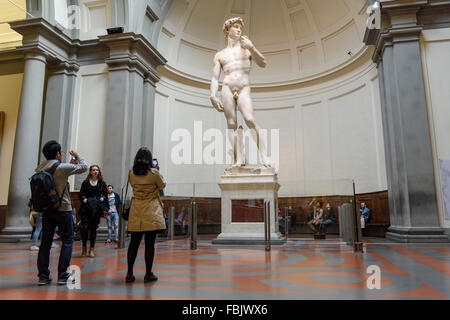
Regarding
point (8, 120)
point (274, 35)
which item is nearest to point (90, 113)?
point (8, 120)

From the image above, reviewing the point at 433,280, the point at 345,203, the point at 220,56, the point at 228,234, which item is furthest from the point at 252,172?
the point at 433,280

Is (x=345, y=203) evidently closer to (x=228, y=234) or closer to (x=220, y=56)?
(x=228, y=234)

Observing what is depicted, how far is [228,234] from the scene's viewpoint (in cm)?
706

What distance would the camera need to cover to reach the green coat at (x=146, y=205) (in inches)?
127

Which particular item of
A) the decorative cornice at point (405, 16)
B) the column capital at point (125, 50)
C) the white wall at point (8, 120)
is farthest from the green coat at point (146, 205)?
the white wall at point (8, 120)

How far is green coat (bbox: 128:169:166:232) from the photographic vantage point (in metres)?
3.24

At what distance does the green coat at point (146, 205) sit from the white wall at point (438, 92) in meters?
6.72

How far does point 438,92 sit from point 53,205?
8243 millimetres

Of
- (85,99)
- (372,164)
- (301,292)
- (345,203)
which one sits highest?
(85,99)

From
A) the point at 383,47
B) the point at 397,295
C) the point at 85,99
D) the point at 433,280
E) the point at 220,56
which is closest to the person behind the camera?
the point at 397,295

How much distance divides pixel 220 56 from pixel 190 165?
5.66 m

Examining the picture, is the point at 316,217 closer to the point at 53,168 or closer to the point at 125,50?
the point at 53,168

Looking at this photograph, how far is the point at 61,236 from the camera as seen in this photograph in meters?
3.25

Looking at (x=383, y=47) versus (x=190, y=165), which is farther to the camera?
(x=190, y=165)
